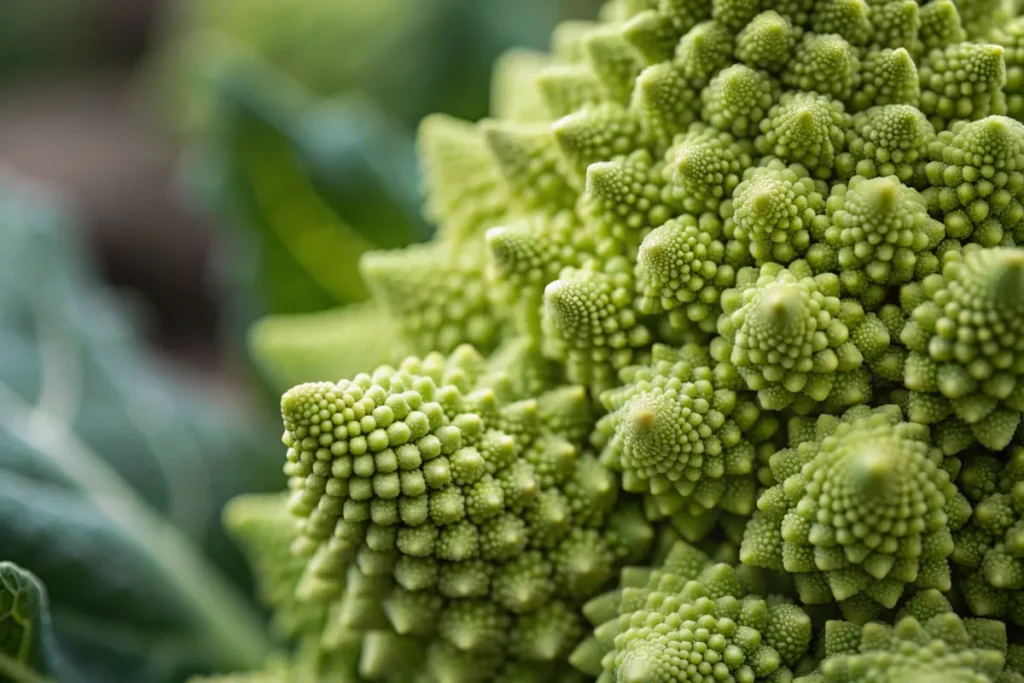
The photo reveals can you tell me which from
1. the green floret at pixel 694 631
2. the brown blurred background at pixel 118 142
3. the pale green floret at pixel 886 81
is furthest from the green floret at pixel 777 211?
the brown blurred background at pixel 118 142

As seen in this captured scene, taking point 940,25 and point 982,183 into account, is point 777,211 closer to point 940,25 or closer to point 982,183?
point 982,183

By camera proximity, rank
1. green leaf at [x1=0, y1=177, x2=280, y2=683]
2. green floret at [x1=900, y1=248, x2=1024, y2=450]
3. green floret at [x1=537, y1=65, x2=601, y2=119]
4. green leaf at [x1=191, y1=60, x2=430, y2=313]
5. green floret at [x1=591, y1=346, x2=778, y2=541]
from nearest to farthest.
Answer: green floret at [x1=900, y1=248, x2=1024, y2=450] < green floret at [x1=591, y1=346, x2=778, y2=541] < green floret at [x1=537, y1=65, x2=601, y2=119] < green leaf at [x1=0, y1=177, x2=280, y2=683] < green leaf at [x1=191, y1=60, x2=430, y2=313]

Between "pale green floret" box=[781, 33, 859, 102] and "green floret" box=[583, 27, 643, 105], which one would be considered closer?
"pale green floret" box=[781, 33, 859, 102]

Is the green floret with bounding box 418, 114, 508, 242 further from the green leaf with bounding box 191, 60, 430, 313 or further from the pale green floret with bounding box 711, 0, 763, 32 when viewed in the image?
the green leaf with bounding box 191, 60, 430, 313

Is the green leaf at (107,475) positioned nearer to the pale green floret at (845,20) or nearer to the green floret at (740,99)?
the green floret at (740,99)

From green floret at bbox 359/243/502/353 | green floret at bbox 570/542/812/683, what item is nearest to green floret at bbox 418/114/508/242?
green floret at bbox 359/243/502/353

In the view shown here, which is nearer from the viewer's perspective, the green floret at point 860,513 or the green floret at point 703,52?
the green floret at point 860,513
